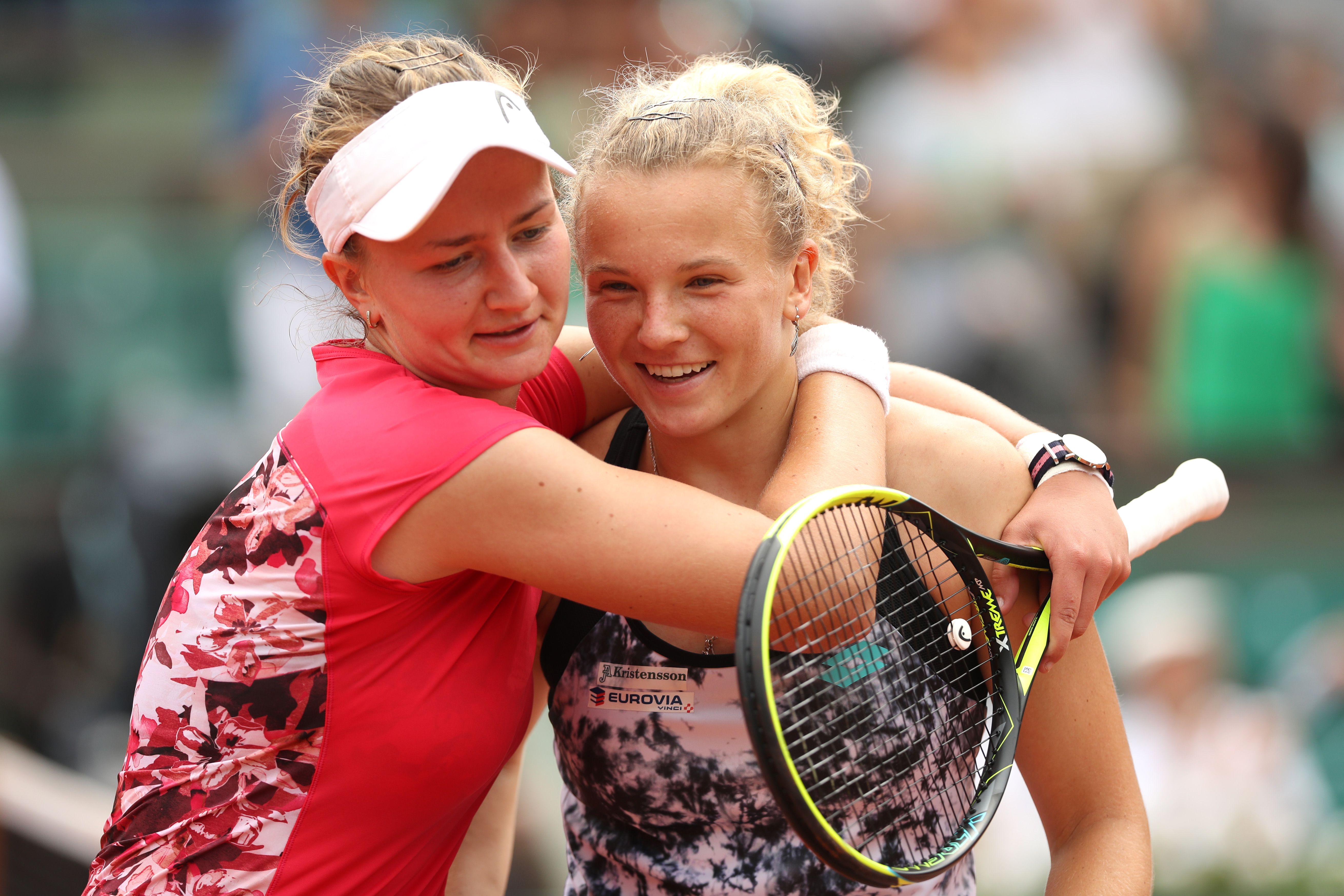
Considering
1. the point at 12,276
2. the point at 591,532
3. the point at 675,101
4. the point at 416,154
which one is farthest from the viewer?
the point at 12,276

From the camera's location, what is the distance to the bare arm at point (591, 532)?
187 centimetres

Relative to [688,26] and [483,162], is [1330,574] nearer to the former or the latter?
[688,26]

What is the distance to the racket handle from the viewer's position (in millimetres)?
2273

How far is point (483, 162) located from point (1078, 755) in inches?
50.6

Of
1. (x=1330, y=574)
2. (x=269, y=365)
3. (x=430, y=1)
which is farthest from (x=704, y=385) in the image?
(x=430, y=1)

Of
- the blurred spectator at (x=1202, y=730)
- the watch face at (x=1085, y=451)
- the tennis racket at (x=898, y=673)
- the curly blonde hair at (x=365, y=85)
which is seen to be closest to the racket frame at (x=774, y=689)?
the tennis racket at (x=898, y=673)

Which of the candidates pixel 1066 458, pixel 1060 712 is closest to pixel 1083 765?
pixel 1060 712

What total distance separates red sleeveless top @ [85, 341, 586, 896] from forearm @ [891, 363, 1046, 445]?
2.83 feet

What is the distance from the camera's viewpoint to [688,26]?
23.1ft

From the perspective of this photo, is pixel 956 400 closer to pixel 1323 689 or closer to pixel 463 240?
pixel 463 240

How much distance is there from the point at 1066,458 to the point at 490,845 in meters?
1.25

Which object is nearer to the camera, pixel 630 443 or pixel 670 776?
pixel 670 776

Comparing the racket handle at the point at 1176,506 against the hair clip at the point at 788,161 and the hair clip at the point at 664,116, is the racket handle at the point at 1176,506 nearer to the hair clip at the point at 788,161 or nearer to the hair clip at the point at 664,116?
the hair clip at the point at 788,161

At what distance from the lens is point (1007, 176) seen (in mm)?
6566
